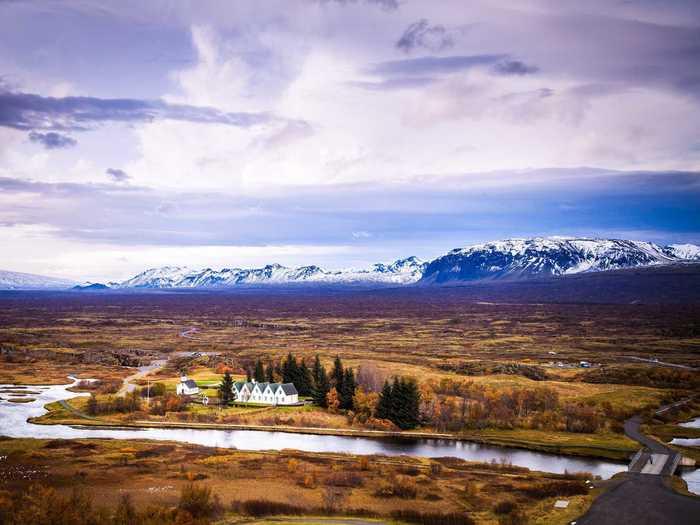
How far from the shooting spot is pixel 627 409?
10375 cm

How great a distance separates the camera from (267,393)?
108m

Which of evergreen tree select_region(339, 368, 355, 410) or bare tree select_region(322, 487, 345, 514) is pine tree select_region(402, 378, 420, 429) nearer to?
evergreen tree select_region(339, 368, 355, 410)

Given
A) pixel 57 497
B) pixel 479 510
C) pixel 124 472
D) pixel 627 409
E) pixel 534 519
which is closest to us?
pixel 57 497

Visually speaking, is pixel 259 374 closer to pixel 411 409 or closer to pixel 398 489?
pixel 411 409

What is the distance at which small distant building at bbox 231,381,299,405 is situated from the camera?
10725 cm

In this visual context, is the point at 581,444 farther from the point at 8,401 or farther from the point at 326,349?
the point at 326,349

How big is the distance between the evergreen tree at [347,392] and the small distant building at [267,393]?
8628 millimetres

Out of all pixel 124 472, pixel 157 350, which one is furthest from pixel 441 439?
pixel 157 350

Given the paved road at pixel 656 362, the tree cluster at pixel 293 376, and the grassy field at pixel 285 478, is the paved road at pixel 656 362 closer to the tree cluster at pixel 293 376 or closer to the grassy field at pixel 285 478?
the tree cluster at pixel 293 376

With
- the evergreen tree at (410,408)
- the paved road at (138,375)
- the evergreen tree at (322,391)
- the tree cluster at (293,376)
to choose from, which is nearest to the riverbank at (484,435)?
the evergreen tree at (410,408)

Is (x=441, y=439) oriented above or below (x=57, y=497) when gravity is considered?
below

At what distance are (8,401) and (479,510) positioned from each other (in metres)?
87.0

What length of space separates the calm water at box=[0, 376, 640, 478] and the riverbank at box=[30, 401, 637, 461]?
1.77 m

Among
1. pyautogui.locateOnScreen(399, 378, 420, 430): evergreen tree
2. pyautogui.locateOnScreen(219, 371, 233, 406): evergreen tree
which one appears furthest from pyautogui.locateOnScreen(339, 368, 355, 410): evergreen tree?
pyautogui.locateOnScreen(219, 371, 233, 406): evergreen tree
